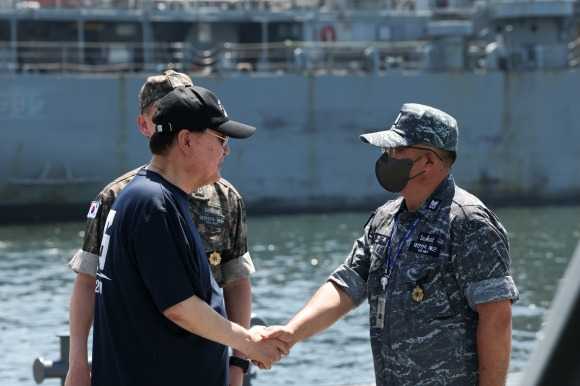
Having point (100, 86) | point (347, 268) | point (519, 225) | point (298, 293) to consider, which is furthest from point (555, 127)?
point (347, 268)

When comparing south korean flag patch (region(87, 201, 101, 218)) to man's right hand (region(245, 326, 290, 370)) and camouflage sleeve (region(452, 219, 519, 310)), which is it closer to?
man's right hand (region(245, 326, 290, 370))

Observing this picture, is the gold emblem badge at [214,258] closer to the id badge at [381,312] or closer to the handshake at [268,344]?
the handshake at [268,344]

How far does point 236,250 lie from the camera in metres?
3.57

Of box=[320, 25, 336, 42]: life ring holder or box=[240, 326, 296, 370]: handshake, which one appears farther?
box=[320, 25, 336, 42]: life ring holder

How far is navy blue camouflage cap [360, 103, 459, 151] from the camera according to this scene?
3.06 m

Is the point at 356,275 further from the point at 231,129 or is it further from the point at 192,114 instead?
the point at 192,114

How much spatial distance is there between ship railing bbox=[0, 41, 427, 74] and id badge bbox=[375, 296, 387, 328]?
79.2 ft

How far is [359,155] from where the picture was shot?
27.2 meters

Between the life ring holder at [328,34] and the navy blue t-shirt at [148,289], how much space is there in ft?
95.5

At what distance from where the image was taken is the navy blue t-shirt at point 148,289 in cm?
275

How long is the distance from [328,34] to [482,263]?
29162 mm

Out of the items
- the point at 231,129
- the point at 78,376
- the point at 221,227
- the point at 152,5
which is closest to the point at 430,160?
the point at 231,129

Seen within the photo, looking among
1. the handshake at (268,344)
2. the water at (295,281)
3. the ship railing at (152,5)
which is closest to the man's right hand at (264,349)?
the handshake at (268,344)

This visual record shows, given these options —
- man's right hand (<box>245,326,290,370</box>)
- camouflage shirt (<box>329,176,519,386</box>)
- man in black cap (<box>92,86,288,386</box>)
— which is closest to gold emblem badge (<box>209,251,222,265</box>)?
man's right hand (<box>245,326,290,370</box>)
